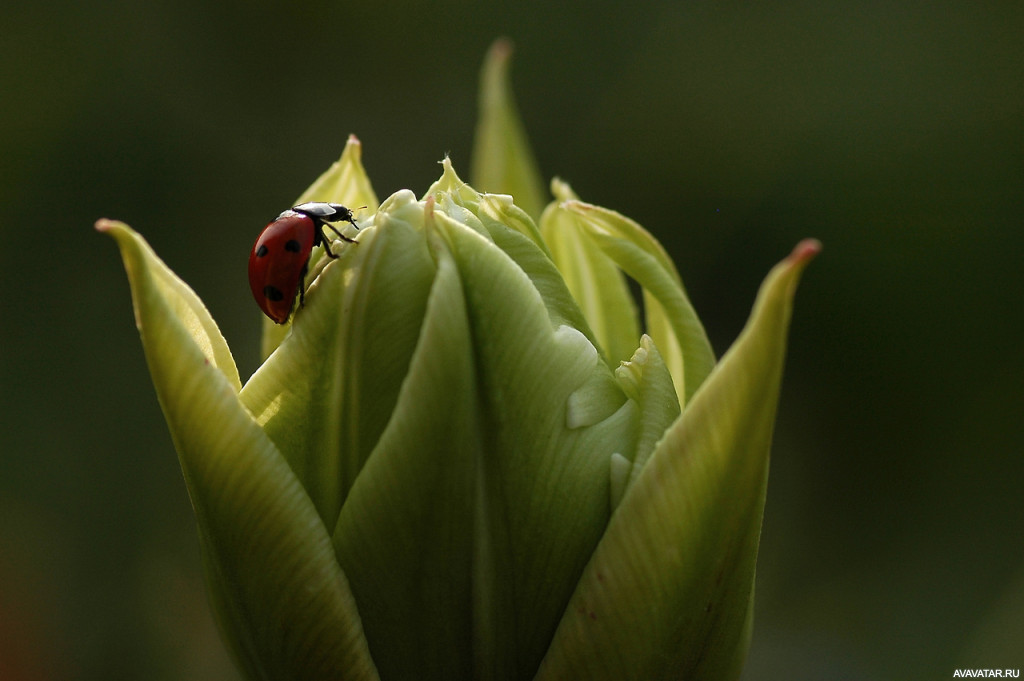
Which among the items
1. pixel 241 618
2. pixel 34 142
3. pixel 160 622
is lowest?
pixel 160 622

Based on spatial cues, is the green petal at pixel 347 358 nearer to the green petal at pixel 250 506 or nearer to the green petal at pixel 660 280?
the green petal at pixel 250 506

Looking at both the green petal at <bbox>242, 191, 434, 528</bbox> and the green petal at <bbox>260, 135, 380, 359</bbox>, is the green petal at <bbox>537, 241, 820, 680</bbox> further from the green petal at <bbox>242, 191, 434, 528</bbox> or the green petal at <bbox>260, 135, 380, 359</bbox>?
the green petal at <bbox>260, 135, 380, 359</bbox>

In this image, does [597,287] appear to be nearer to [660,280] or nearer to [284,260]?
[660,280]

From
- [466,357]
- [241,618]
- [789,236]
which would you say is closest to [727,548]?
[466,357]

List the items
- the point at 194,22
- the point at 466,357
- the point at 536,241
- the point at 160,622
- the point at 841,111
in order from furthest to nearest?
the point at 194,22 → the point at 841,111 → the point at 160,622 → the point at 536,241 → the point at 466,357

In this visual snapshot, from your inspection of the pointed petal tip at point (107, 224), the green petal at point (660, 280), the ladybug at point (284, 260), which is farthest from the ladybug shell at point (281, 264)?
the green petal at point (660, 280)

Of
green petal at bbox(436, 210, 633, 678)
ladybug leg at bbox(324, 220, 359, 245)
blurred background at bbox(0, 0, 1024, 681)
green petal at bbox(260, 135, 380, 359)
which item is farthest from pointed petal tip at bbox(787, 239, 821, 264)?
blurred background at bbox(0, 0, 1024, 681)

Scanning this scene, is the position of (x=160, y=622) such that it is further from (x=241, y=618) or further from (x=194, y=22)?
(x=194, y=22)
